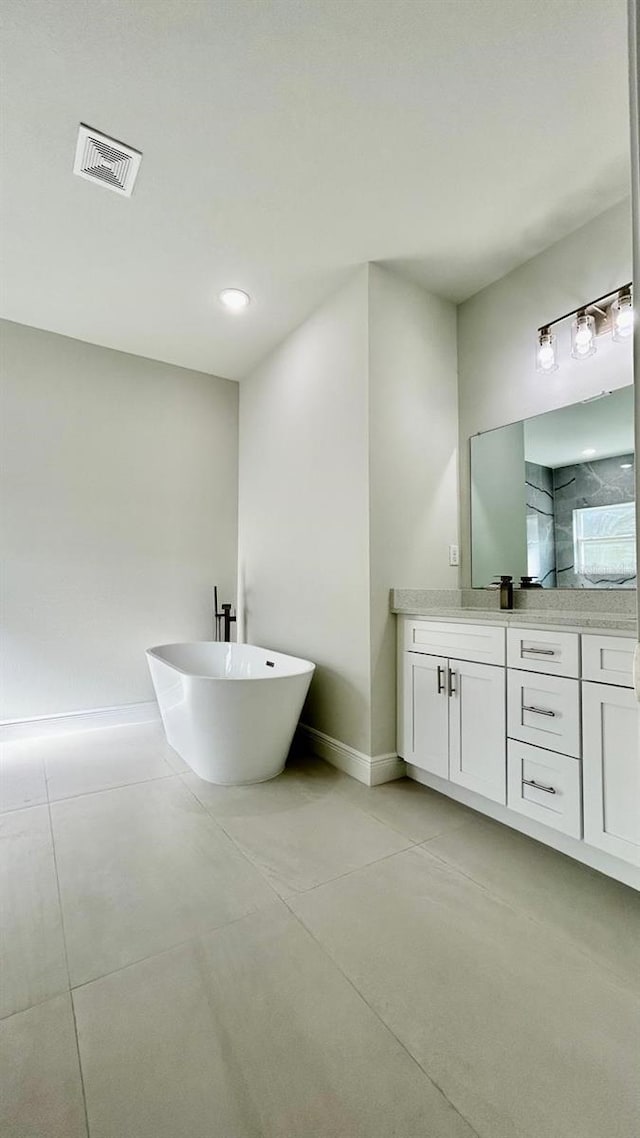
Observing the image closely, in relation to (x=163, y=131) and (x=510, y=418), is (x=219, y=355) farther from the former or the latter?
(x=510, y=418)

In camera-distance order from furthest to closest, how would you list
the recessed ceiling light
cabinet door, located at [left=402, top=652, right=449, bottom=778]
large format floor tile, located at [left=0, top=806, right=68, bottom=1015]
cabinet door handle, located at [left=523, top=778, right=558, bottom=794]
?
the recessed ceiling light
cabinet door, located at [left=402, top=652, right=449, bottom=778]
cabinet door handle, located at [left=523, top=778, right=558, bottom=794]
large format floor tile, located at [left=0, top=806, right=68, bottom=1015]

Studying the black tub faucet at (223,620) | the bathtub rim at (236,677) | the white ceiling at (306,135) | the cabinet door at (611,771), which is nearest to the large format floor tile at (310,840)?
the bathtub rim at (236,677)

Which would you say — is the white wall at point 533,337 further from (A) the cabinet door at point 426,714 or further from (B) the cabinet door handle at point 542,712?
(B) the cabinet door handle at point 542,712

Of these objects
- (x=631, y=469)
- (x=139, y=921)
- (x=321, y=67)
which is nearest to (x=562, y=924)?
(x=139, y=921)

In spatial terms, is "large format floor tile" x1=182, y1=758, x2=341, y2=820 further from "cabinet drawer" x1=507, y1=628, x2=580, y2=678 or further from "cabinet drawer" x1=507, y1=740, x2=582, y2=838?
"cabinet drawer" x1=507, y1=628, x2=580, y2=678

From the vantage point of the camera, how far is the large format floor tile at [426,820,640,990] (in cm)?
132

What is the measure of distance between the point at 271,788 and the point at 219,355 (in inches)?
116

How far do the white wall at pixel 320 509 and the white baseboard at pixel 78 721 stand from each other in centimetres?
93

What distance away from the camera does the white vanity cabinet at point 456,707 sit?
192 cm

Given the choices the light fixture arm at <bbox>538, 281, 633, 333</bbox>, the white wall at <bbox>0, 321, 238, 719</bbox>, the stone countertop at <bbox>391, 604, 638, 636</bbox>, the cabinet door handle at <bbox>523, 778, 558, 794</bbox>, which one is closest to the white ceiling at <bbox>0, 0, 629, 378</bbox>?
the light fixture arm at <bbox>538, 281, 633, 333</bbox>

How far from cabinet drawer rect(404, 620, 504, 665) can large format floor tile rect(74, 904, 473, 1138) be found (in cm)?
119

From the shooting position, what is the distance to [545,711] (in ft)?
5.67

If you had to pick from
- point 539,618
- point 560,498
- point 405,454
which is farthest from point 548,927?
point 405,454

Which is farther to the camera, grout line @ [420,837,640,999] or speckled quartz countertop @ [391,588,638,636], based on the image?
speckled quartz countertop @ [391,588,638,636]
